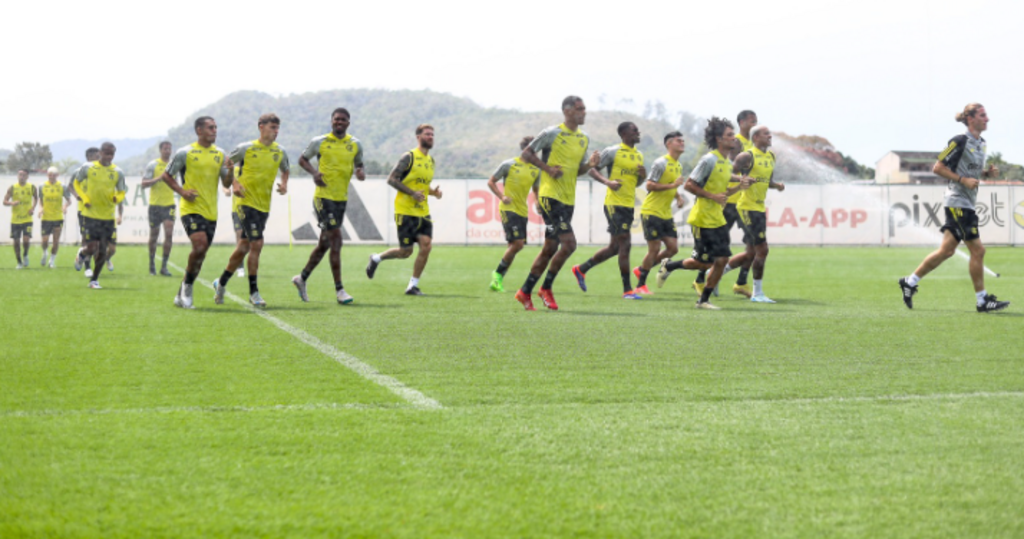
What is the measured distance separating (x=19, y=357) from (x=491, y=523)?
503 centimetres

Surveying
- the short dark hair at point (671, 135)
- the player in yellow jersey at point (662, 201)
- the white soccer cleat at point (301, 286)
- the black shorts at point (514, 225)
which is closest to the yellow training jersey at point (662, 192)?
the player in yellow jersey at point (662, 201)

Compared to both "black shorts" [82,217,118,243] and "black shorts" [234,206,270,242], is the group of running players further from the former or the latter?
"black shorts" [82,217,118,243]

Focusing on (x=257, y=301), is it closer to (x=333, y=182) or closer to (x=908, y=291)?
(x=333, y=182)

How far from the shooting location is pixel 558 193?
12.0 meters

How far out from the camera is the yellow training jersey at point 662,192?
43.4 feet

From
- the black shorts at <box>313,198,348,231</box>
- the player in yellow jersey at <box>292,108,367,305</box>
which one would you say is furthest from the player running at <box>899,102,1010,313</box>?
the black shorts at <box>313,198,348,231</box>

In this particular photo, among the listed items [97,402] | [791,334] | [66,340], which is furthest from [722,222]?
[97,402]

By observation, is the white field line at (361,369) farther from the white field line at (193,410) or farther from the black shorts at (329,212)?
the black shorts at (329,212)

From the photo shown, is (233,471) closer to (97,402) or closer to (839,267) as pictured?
(97,402)

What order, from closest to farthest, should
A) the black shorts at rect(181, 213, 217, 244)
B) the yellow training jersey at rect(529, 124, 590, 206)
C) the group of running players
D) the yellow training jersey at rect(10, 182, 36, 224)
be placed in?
the group of running players → the black shorts at rect(181, 213, 217, 244) → the yellow training jersey at rect(529, 124, 590, 206) → the yellow training jersey at rect(10, 182, 36, 224)

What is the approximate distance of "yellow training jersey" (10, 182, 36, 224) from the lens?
21359 mm

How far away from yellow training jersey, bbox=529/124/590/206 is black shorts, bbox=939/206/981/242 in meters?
3.69

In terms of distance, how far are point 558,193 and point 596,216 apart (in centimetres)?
2423

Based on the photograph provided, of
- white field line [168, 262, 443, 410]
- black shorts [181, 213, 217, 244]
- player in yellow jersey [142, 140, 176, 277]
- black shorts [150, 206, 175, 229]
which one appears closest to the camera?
white field line [168, 262, 443, 410]
